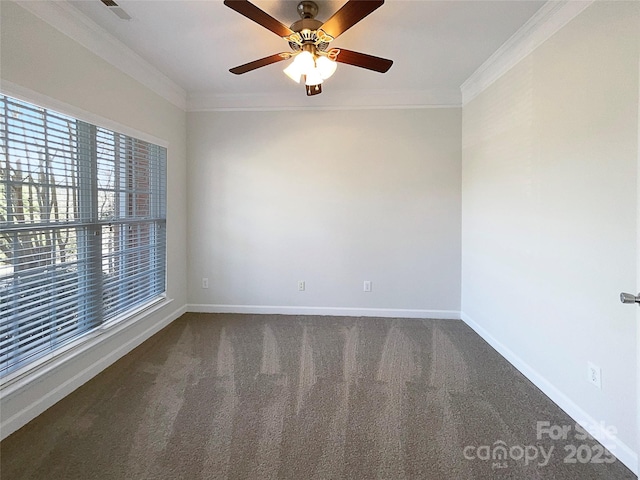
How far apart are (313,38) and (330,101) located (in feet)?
5.23

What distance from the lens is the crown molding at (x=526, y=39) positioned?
1958mm

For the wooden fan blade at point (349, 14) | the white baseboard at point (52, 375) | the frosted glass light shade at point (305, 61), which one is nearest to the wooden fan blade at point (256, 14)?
the frosted glass light shade at point (305, 61)

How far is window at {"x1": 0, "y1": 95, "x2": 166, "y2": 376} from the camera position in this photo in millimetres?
1817

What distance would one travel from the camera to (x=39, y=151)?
196cm

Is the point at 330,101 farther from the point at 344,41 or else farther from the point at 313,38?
the point at 313,38

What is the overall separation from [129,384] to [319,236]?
2.26 meters

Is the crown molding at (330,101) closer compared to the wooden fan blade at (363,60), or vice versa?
the wooden fan blade at (363,60)

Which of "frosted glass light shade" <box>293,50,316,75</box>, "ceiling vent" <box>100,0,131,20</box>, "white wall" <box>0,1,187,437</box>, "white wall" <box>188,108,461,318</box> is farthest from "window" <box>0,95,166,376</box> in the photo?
"frosted glass light shade" <box>293,50,316,75</box>

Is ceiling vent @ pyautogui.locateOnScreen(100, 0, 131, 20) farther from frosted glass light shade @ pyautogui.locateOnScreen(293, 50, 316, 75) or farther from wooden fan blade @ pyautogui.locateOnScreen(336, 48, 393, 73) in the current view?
wooden fan blade @ pyautogui.locateOnScreen(336, 48, 393, 73)

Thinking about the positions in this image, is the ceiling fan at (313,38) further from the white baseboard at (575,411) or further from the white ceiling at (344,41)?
the white baseboard at (575,411)

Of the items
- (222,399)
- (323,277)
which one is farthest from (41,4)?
(323,277)

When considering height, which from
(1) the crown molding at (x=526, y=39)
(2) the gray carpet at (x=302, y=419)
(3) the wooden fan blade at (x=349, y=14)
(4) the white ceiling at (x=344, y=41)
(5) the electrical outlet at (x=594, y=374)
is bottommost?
(2) the gray carpet at (x=302, y=419)

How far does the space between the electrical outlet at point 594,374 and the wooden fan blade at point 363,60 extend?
218cm

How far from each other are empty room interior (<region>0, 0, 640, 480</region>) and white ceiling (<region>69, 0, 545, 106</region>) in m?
0.03
